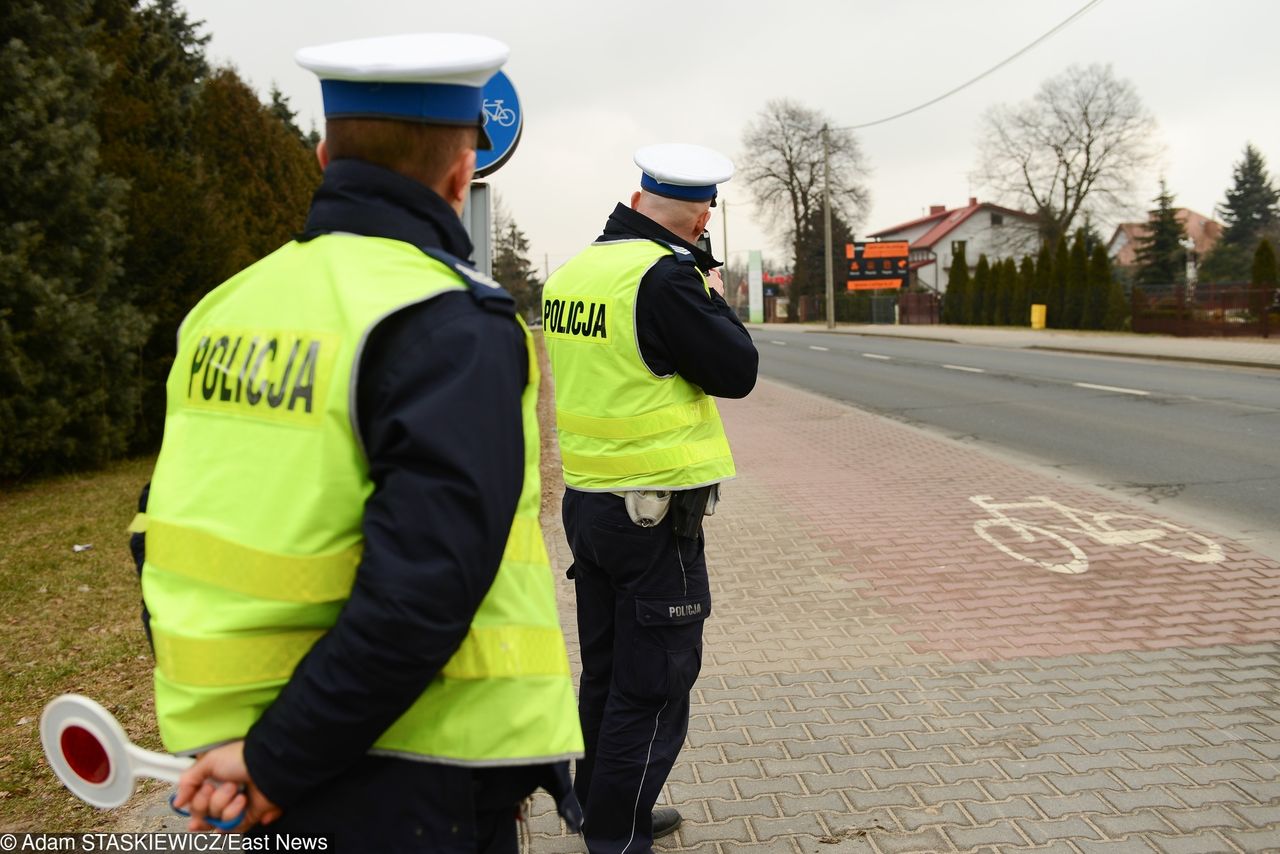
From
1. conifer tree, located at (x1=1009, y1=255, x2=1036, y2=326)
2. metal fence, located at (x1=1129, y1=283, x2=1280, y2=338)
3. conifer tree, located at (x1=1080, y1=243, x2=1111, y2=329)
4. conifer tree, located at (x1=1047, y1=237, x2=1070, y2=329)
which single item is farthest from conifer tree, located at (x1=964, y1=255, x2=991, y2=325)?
metal fence, located at (x1=1129, y1=283, x2=1280, y2=338)

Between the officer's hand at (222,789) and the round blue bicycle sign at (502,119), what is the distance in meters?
4.40

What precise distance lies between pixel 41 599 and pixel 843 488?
19.9 ft

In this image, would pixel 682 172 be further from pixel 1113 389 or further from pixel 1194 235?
pixel 1194 235

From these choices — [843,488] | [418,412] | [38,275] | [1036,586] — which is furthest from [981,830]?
[38,275]

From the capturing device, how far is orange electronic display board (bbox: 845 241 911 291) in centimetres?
7356

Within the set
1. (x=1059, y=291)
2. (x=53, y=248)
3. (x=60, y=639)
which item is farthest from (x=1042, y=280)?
(x=60, y=639)

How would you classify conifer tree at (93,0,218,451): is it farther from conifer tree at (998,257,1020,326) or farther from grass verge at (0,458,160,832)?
conifer tree at (998,257,1020,326)

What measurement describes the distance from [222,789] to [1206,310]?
3594 cm

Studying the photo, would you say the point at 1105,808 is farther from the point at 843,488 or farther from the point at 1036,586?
the point at 843,488

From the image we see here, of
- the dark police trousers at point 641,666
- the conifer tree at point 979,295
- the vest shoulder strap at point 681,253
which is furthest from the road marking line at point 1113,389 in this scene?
the conifer tree at point 979,295

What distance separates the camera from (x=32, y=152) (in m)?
9.45

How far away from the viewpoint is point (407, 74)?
1503 millimetres

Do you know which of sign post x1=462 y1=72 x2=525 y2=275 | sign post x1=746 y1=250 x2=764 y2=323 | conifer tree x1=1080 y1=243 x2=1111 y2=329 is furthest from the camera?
sign post x1=746 y1=250 x2=764 y2=323

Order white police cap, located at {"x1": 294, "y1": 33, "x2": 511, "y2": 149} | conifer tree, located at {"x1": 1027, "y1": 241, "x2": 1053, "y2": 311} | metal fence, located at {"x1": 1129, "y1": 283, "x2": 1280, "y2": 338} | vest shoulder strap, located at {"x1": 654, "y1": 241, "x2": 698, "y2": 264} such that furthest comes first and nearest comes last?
conifer tree, located at {"x1": 1027, "y1": 241, "x2": 1053, "y2": 311} → metal fence, located at {"x1": 1129, "y1": 283, "x2": 1280, "y2": 338} → vest shoulder strap, located at {"x1": 654, "y1": 241, "x2": 698, "y2": 264} → white police cap, located at {"x1": 294, "y1": 33, "x2": 511, "y2": 149}
